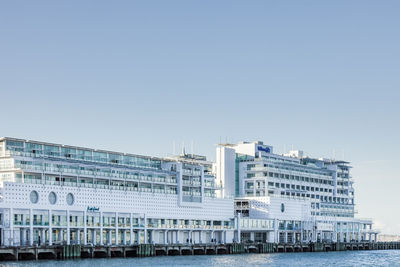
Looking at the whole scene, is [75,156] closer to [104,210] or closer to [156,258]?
[104,210]

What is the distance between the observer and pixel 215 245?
13412cm

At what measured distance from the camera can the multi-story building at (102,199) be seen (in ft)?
372

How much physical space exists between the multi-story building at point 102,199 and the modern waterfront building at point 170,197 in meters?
0.15

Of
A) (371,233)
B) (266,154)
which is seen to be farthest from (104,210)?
(371,233)

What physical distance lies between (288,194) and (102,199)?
206 feet

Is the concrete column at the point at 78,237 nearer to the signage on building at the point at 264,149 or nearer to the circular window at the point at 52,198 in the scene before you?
the circular window at the point at 52,198

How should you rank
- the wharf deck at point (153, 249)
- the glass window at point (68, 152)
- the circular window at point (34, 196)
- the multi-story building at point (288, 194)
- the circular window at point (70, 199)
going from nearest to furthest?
the wharf deck at point (153, 249)
the circular window at point (34, 196)
the circular window at point (70, 199)
the glass window at point (68, 152)
the multi-story building at point (288, 194)

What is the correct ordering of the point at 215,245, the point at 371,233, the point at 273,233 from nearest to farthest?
the point at 215,245 → the point at 273,233 → the point at 371,233

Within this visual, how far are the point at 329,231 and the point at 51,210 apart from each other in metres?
83.4

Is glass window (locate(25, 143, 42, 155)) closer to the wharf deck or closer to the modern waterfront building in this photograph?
the modern waterfront building

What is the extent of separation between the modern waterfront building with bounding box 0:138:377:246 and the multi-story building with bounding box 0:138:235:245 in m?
0.15

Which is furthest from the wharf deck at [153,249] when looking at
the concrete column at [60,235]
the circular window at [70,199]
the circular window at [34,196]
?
the circular window at [34,196]

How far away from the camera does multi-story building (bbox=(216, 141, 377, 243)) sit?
16125 centimetres

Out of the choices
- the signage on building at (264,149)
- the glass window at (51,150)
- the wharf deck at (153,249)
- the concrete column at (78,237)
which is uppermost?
the signage on building at (264,149)
